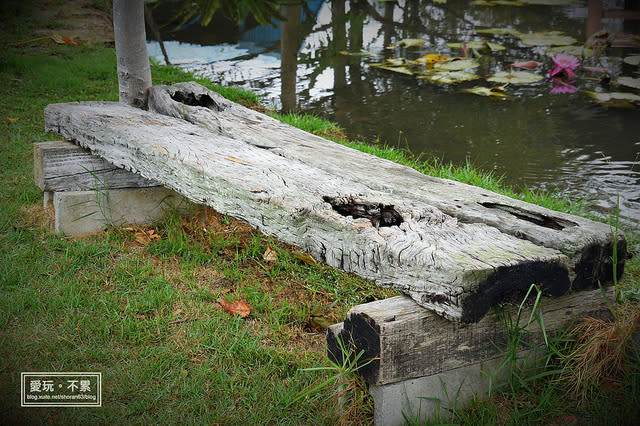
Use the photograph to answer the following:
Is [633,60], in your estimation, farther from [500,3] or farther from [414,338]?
[414,338]

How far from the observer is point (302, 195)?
1.88 meters

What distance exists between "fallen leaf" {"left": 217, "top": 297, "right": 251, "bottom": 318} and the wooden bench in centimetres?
46

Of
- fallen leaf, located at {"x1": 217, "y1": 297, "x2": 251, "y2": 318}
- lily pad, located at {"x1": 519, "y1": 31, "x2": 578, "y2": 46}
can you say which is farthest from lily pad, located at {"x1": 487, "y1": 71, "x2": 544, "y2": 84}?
fallen leaf, located at {"x1": 217, "y1": 297, "x2": 251, "y2": 318}

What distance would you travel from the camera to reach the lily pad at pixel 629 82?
5357 millimetres

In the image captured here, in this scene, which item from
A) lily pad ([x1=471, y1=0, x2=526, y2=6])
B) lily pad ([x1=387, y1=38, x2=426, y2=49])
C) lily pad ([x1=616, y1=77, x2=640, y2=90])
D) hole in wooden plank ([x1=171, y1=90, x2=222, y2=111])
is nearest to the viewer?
hole in wooden plank ([x1=171, y1=90, x2=222, y2=111])

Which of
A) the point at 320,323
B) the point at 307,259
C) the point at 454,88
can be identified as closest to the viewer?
the point at 320,323

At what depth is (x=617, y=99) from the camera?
5191 millimetres

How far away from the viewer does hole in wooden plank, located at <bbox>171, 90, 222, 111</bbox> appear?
10.1 feet

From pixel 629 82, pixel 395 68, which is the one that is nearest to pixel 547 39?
A: pixel 629 82

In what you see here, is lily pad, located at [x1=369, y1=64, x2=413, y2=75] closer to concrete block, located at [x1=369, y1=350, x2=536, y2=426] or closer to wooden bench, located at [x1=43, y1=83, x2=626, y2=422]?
wooden bench, located at [x1=43, y1=83, x2=626, y2=422]

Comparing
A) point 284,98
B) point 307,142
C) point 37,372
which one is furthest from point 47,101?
point 37,372

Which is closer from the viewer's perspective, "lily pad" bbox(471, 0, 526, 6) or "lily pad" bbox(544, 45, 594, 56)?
"lily pad" bbox(544, 45, 594, 56)

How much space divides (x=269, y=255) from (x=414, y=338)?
53.2 inches

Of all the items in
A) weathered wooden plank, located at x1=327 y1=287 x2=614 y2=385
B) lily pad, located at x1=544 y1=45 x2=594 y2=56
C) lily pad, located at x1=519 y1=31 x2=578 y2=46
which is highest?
lily pad, located at x1=519 y1=31 x2=578 y2=46
